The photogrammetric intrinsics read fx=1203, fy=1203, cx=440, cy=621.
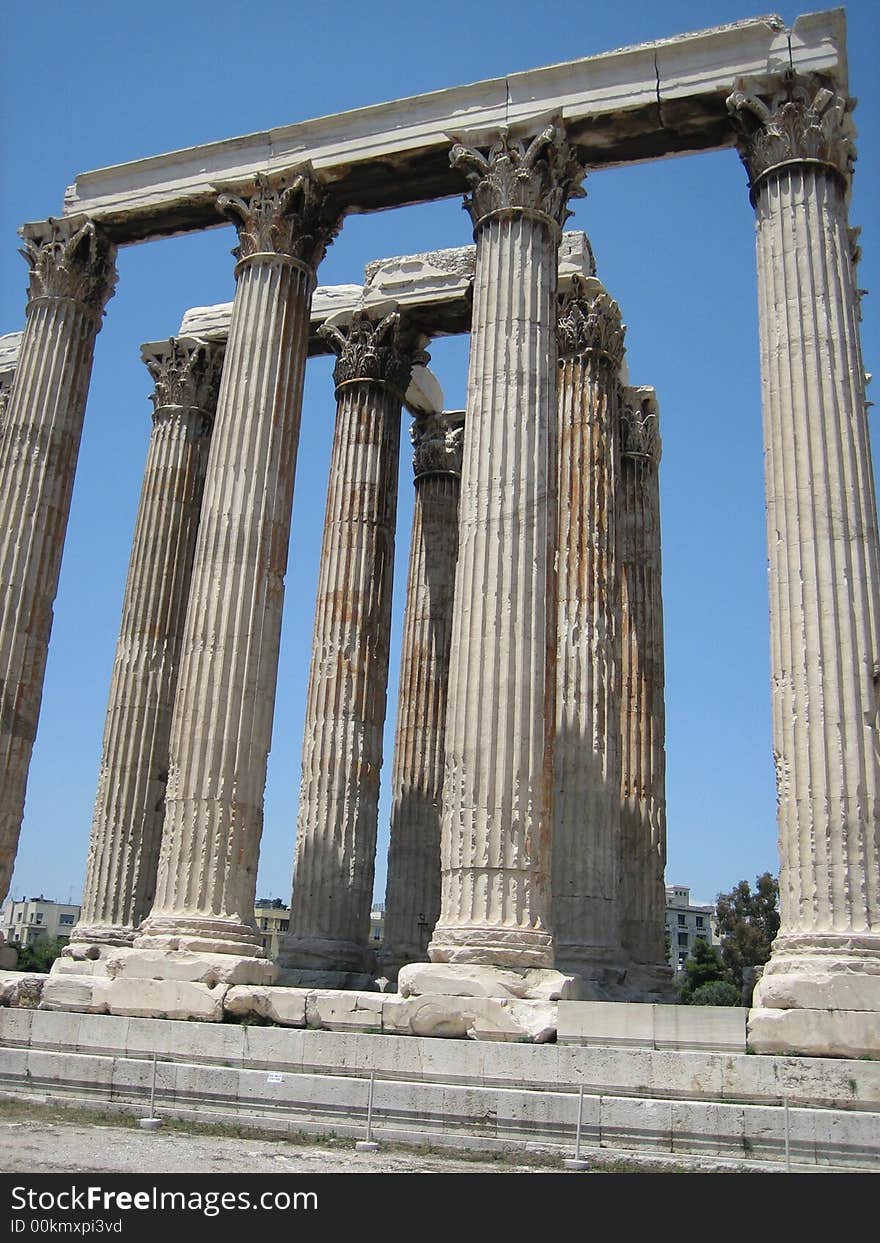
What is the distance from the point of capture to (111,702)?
27734 millimetres

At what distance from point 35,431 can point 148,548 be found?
14.5 ft

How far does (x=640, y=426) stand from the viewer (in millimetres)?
30438

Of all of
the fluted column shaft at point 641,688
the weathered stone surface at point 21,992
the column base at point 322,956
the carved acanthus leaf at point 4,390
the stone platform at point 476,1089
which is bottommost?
the stone platform at point 476,1089

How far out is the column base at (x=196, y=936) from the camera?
1953cm

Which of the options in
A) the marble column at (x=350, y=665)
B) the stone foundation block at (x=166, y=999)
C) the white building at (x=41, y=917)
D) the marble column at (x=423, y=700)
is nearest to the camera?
the stone foundation block at (x=166, y=999)

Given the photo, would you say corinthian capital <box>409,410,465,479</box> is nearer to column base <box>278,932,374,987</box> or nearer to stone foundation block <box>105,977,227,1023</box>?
column base <box>278,932,374,987</box>

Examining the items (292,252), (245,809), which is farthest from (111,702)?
(292,252)

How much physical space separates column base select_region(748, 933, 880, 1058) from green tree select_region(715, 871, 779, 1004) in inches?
2212

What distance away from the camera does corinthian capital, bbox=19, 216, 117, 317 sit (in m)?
26.3

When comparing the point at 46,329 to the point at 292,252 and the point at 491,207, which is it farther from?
the point at 491,207

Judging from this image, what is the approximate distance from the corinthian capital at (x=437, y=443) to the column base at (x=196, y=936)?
15.7 metres

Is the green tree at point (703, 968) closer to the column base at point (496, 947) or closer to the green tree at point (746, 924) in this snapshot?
the green tree at point (746, 924)

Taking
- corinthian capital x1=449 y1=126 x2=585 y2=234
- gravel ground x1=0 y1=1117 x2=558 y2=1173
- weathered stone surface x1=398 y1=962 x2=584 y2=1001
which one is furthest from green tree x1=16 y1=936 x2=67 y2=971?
gravel ground x1=0 y1=1117 x2=558 y2=1173

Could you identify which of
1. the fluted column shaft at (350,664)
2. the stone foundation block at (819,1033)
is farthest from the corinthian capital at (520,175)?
the stone foundation block at (819,1033)
